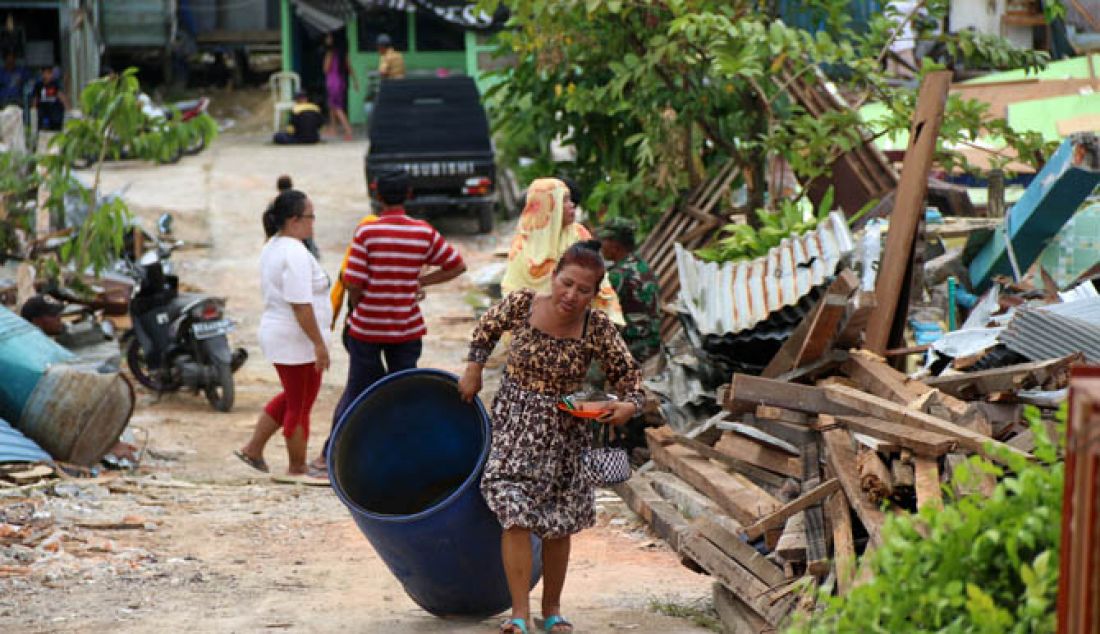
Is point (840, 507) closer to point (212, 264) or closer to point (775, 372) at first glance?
point (775, 372)

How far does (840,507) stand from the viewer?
5.57 metres

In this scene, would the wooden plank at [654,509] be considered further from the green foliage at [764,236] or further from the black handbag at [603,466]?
the green foliage at [764,236]

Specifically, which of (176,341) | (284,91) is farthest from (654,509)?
(284,91)

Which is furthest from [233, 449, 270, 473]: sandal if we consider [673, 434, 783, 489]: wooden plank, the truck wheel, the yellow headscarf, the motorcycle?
the truck wheel

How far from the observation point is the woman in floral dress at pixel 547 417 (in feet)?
A: 18.6

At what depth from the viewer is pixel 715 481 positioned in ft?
22.7

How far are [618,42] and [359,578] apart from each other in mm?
5847

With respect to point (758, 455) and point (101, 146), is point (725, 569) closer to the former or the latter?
point (758, 455)

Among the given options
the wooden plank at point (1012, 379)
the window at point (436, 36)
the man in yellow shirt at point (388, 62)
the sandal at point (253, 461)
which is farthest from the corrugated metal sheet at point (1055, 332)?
the window at point (436, 36)

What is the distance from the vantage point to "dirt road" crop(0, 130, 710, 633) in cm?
628

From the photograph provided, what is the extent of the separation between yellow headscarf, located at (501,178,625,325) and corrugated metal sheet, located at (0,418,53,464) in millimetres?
2891

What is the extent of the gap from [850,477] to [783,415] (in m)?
0.84

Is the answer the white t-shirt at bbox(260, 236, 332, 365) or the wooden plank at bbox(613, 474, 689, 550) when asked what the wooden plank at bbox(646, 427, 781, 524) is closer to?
the wooden plank at bbox(613, 474, 689, 550)

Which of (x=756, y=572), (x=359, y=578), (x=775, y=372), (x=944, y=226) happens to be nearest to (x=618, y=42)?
(x=944, y=226)
